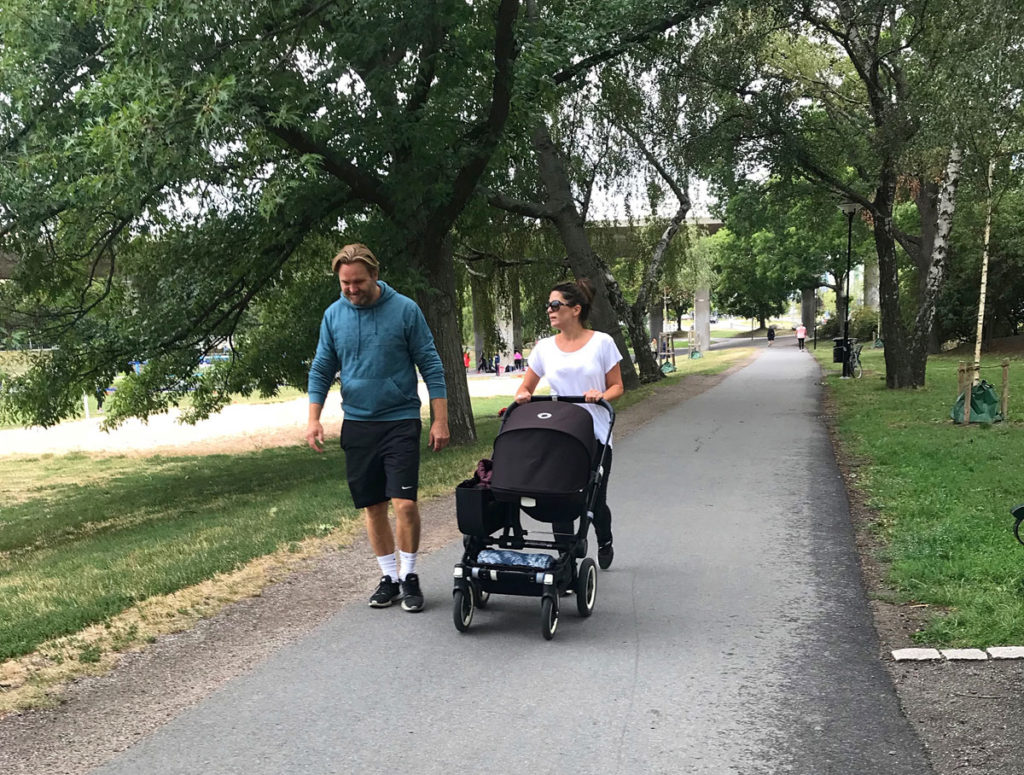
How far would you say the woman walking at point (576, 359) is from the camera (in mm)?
5449

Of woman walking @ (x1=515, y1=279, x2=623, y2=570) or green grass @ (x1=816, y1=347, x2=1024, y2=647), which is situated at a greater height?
woman walking @ (x1=515, y1=279, x2=623, y2=570)

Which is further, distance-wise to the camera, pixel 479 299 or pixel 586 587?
pixel 479 299

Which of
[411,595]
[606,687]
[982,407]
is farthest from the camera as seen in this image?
[982,407]

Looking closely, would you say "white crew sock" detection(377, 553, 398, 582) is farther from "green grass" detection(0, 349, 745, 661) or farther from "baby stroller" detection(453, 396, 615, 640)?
"green grass" detection(0, 349, 745, 661)

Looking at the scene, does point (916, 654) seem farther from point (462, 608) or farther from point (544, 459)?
point (462, 608)

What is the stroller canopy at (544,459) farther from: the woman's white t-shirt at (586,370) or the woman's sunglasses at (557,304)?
the woman's sunglasses at (557,304)

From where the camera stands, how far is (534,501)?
492 centimetres

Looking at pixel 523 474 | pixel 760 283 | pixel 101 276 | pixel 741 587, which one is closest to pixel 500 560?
pixel 523 474

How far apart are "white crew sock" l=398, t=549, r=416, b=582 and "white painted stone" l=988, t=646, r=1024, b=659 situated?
10.1 feet

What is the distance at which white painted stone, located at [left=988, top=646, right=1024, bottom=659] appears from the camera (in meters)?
4.40

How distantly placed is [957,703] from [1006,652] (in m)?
0.69

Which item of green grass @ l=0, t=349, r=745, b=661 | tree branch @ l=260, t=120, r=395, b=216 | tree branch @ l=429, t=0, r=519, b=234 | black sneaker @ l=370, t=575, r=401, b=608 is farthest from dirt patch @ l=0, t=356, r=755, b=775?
tree branch @ l=429, t=0, r=519, b=234

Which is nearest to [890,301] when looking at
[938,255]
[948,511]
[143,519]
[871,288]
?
[938,255]

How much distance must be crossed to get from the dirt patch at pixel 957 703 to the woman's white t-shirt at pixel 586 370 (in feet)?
6.35
